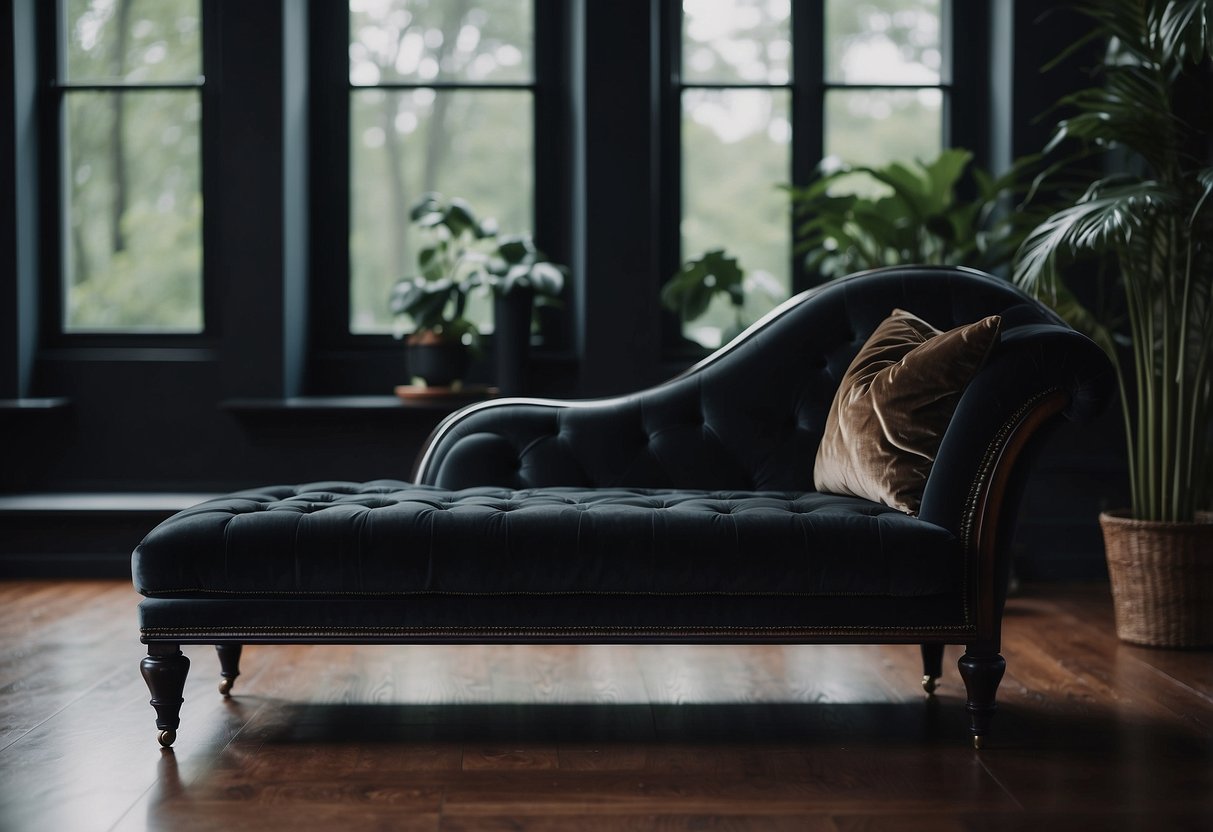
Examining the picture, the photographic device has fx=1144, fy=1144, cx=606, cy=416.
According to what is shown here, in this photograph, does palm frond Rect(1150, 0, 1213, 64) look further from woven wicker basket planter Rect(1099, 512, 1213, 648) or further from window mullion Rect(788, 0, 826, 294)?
window mullion Rect(788, 0, 826, 294)

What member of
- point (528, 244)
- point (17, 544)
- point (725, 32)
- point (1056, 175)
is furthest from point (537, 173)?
point (17, 544)

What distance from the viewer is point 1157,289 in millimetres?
3160

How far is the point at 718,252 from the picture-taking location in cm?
399

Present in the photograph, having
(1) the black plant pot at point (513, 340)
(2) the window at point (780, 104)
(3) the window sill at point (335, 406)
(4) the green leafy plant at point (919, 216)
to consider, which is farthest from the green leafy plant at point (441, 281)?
(4) the green leafy plant at point (919, 216)

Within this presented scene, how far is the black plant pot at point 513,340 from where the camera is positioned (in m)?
4.11

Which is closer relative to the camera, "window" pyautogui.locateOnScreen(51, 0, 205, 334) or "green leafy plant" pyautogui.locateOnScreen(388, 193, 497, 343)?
"green leafy plant" pyautogui.locateOnScreen(388, 193, 497, 343)

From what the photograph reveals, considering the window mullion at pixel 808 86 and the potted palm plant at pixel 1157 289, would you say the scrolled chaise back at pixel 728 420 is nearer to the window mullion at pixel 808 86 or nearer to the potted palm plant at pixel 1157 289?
the potted palm plant at pixel 1157 289

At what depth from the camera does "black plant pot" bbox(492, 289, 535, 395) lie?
4.11 meters

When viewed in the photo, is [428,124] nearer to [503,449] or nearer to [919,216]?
[919,216]

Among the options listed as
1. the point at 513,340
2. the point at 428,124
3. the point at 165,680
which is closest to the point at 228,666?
the point at 165,680

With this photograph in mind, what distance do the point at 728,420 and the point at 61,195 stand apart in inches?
124

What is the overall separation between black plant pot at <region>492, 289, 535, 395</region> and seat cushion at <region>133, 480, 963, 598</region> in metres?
2.02

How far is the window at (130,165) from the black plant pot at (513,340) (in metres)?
1.31

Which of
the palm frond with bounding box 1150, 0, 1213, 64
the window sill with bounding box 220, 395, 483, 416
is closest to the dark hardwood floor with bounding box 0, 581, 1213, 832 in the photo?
the window sill with bounding box 220, 395, 483, 416
